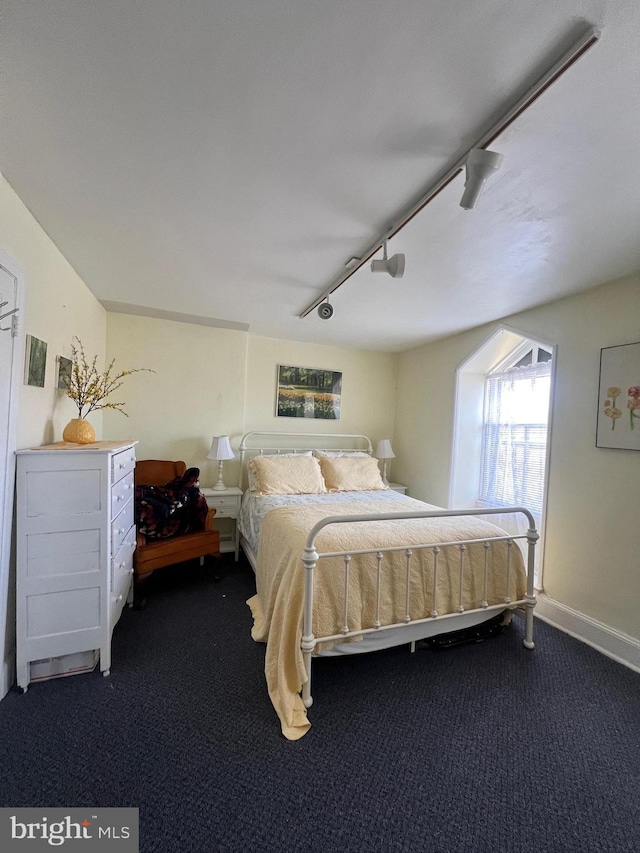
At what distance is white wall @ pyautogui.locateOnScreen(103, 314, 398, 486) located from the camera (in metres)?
3.40

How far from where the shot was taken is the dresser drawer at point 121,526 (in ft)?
6.46

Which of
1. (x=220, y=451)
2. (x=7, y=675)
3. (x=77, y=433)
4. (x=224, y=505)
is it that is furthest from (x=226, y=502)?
(x=7, y=675)

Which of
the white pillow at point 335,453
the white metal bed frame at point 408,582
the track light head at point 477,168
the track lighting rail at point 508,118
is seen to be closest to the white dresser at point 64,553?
the white metal bed frame at point 408,582

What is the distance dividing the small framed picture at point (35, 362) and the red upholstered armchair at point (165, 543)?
135 cm

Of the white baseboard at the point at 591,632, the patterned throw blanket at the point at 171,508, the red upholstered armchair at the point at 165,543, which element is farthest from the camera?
the patterned throw blanket at the point at 171,508

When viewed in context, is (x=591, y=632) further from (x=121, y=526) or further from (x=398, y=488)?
(x=121, y=526)

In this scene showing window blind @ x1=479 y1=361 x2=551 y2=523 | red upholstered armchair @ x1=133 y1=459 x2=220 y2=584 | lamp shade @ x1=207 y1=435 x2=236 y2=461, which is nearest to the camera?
red upholstered armchair @ x1=133 y1=459 x2=220 y2=584

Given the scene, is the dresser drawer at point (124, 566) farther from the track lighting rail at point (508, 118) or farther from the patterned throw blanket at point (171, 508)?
the track lighting rail at point (508, 118)

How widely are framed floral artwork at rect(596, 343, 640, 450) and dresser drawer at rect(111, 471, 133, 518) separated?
3.14m

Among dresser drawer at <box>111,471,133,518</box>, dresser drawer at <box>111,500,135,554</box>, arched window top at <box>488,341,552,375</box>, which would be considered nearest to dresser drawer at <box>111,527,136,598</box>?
dresser drawer at <box>111,500,135,554</box>

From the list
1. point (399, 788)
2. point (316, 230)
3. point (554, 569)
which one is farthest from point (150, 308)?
point (554, 569)

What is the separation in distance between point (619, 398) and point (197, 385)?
11.7ft

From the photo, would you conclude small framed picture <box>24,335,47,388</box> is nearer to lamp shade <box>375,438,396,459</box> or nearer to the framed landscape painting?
the framed landscape painting

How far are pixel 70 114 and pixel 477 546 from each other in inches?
109
